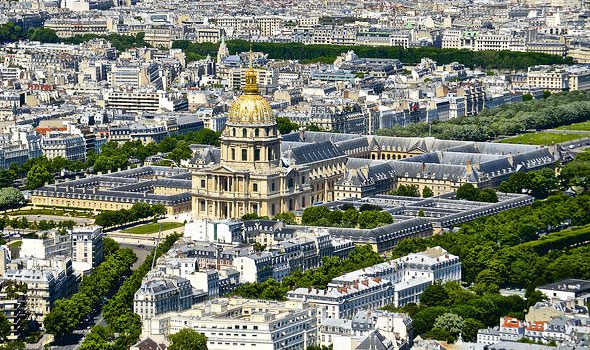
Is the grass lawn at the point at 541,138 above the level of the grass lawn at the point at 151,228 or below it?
above

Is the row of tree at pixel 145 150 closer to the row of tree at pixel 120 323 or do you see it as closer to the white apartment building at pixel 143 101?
the white apartment building at pixel 143 101

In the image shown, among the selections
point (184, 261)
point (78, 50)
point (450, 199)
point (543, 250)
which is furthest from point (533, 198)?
point (78, 50)

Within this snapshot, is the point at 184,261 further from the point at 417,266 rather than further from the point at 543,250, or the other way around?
the point at 543,250

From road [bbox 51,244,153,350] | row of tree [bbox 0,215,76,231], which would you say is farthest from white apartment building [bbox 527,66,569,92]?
road [bbox 51,244,153,350]

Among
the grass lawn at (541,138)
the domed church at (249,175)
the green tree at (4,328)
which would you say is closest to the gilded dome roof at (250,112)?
the domed church at (249,175)

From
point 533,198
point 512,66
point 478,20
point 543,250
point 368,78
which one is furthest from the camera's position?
point 478,20
